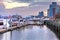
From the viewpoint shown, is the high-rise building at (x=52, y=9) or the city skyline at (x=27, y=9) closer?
the city skyline at (x=27, y=9)

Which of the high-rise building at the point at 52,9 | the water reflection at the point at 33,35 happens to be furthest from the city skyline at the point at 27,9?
the water reflection at the point at 33,35

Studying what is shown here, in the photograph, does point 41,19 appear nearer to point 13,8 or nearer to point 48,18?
point 48,18

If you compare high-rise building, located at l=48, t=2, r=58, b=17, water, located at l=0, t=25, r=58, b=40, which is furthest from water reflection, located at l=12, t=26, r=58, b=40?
high-rise building, located at l=48, t=2, r=58, b=17

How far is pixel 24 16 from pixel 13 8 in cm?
65

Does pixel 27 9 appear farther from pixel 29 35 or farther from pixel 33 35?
pixel 33 35

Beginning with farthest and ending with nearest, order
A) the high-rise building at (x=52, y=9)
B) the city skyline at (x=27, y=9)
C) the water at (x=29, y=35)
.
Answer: the water at (x=29, y=35) → the high-rise building at (x=52, y=9) → the city skyline at (x=27, y=9)

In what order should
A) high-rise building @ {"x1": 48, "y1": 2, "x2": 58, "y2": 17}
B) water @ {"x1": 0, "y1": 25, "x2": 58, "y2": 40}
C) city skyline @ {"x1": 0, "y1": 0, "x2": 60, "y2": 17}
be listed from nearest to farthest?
city skyline @ {"x1": 0, "y1": 0, "x2": 60, "y2": 17}
high-rise building @ {"x1": 48, "y1": 2, "x2": 58, "y2": 17}
water @ {"x1": 0, "y1": 25, "x2": 58, "y2": 40}

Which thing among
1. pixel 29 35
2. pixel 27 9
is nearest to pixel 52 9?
pixel 27 9

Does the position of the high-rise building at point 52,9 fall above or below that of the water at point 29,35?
above

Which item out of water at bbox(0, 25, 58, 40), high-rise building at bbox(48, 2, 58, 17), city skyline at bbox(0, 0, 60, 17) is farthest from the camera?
water at bbox(0, 25, 58, 40)

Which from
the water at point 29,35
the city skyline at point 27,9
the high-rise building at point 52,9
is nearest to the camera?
the city skyline at point 27,9

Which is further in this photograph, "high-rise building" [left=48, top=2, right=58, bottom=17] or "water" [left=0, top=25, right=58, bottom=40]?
"water" [left=0, top=25, right=58, bottom=40]

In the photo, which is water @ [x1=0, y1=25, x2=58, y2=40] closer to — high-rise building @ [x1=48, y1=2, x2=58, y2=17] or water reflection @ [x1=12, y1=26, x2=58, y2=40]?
water reflection @ [x1=12, y1=26, x2=58, y2=40]

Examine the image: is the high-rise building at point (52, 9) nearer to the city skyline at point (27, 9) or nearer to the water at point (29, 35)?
the city skyline at point (27, 9)
